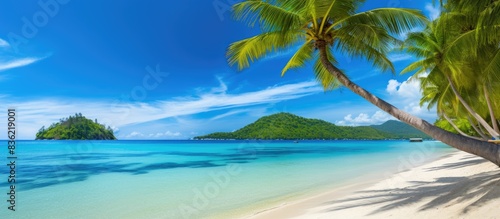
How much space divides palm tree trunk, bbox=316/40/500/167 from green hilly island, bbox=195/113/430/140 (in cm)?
7682

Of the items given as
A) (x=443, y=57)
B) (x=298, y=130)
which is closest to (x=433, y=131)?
(x=443, y=57)

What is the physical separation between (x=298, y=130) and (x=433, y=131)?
90490 millimetres

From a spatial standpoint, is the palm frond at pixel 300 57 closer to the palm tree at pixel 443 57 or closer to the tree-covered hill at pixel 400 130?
the palm tree at pixel 443 57

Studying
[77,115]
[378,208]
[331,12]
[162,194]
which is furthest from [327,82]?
[77,115]

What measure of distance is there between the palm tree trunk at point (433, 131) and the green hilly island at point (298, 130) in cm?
7682

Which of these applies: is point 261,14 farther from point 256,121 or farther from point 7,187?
point 256,121

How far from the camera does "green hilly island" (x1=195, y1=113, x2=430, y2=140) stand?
275 ft

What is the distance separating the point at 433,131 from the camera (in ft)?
14.4

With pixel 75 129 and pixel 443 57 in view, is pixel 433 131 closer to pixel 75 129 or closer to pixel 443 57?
pixel 443 57

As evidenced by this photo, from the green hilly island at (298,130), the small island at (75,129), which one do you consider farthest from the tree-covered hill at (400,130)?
the small island at (75,129)

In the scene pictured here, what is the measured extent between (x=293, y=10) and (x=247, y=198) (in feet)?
19.2

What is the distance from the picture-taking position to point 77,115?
6850 centimetres

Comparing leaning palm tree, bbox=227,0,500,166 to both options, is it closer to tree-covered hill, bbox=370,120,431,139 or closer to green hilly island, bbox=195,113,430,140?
green hilly island, bbox=195,113,430,140

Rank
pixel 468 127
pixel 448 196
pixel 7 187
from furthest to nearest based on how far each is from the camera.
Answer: pixel 468 127
pixel 7 187
pixel 448 196
